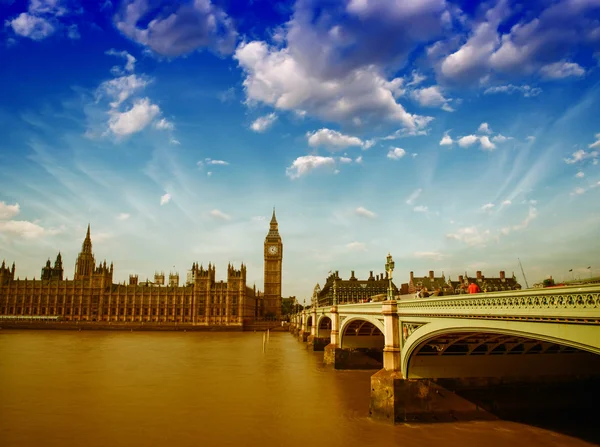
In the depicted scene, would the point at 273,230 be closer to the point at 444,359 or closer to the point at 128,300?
the point at 128,300

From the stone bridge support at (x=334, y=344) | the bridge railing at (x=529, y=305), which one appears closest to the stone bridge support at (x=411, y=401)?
the bridge railing at (x=529, y=305)

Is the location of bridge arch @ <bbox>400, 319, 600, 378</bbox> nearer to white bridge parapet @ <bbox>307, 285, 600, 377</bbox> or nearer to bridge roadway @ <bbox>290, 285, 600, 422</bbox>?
bridge roadway @ <bbox>290, 285, 600, 422</bbox>

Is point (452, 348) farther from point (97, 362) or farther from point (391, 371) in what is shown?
point (97, 362)

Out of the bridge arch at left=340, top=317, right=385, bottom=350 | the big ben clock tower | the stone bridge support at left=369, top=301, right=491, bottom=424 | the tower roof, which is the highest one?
the tower roof

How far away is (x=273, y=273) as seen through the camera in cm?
14050

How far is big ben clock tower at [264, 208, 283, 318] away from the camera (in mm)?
136625

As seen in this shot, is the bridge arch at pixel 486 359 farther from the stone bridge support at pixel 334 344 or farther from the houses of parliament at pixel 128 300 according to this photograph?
the houses of parliament at pixel 128 300

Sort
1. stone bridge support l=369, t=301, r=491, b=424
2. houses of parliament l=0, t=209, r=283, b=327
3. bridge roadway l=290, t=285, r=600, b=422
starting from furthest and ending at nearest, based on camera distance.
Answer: houses of parliament l=0, t=209, r=283, b=327 → stone bridge support l=369, t=301, r=491, b=424 → bridge roadway l=290, t=285, r=600, b=422

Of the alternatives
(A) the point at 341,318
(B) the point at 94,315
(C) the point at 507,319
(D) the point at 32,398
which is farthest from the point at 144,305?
(C) the point at 507,319

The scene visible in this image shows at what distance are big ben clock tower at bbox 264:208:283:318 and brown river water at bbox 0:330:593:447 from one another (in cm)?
9402

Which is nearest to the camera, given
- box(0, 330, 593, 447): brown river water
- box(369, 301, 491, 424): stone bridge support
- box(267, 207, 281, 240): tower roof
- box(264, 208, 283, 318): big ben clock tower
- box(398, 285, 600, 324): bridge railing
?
box(398, 285, 600, 324): bridge railing

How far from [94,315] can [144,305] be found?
13511 millimetres

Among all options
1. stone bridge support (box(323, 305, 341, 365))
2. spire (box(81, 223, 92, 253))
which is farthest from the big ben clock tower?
stone bridge support (box(323, 305, 341, 365))

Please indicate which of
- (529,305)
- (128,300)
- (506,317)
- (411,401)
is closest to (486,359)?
(411,401)
